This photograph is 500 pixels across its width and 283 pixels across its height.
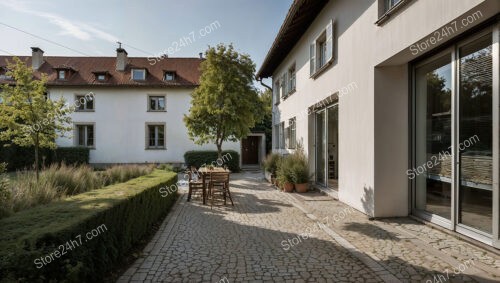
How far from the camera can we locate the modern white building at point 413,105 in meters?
4.24

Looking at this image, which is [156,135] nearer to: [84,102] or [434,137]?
[84,102]

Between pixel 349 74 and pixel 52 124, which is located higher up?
pixel 349 74

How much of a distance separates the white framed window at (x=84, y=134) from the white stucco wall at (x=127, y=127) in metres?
0.38

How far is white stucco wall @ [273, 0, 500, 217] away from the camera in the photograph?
15.5 feet

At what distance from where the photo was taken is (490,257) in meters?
3.83

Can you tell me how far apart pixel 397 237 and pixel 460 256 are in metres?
0.98

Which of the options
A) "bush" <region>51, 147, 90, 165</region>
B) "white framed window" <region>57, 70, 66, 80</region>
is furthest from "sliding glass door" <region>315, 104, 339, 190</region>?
"white framed window" <region>57, 70, 66, 80</region>

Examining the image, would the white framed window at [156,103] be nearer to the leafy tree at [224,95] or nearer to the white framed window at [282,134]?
the leafy tree at [224,95]

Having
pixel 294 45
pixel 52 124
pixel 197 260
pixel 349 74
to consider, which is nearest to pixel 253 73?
pixel 294 45

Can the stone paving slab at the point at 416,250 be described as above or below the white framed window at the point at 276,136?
below

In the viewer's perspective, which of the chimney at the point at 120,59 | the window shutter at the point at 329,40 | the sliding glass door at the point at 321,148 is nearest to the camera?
the window shutter at the point at 329,40

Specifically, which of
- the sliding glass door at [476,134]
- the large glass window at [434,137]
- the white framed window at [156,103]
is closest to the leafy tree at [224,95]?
the white framed window at [156,103]

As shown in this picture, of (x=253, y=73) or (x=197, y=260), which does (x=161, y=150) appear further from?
(x=197, y=260)

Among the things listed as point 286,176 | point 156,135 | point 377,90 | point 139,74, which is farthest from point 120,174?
point 139,74
